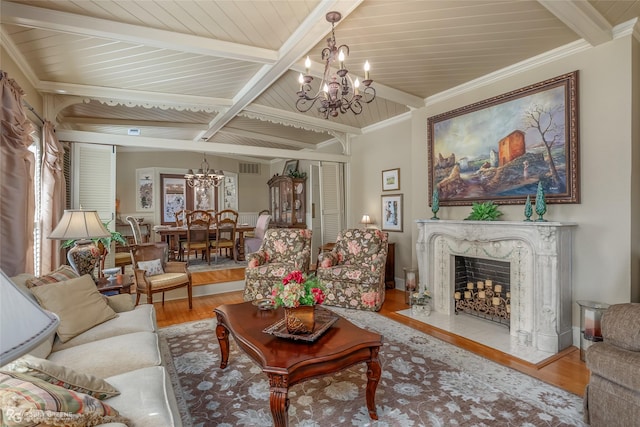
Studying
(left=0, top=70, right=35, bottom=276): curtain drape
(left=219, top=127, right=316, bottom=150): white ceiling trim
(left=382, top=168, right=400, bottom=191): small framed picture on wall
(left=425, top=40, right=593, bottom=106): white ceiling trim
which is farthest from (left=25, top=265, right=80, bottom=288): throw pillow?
(left=425, top=40, right=593, bottom=106): white ceiling trim

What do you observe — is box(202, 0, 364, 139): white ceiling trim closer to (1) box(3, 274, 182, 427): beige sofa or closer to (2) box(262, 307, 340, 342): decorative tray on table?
(2) box(262, 307, 340, 342): decorative tray on table

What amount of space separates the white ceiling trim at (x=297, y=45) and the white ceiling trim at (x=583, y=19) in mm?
1437

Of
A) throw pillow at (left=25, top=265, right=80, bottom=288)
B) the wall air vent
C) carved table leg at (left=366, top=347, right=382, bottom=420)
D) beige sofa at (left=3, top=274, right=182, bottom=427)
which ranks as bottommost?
carved table leg at (left=366, top=347, right=382, bottom=420)

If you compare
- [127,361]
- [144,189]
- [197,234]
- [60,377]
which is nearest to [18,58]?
[127,361]

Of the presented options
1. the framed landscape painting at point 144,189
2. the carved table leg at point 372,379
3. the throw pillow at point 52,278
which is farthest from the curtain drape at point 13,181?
the framed landscape painting at point 144,189

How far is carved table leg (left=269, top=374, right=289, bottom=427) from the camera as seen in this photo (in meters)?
1.57

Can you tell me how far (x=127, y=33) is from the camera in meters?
2.43

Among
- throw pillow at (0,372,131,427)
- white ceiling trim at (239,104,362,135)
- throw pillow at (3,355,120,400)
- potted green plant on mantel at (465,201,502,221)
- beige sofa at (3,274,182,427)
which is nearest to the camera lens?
throw pillow at (0,372,131,427)

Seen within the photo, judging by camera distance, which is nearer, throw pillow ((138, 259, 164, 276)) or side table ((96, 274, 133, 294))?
side table ((96, 274, 133, 294))

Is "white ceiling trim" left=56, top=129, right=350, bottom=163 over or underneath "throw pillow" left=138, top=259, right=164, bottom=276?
over

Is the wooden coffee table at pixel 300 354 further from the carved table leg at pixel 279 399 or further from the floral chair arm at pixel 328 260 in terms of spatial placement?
the floral chair arm at pixel 328 260

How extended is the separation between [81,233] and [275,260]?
2.31 m

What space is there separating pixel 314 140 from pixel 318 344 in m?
5.57

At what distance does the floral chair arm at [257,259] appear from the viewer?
418cm
